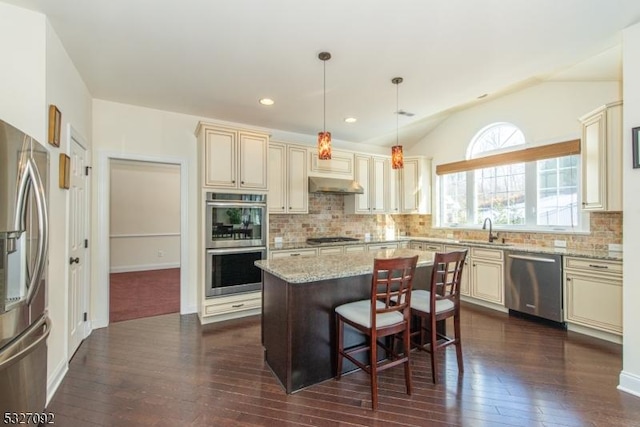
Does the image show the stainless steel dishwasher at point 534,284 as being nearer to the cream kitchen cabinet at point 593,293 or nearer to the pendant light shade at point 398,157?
the cream kitchen cabinet at point 593,293

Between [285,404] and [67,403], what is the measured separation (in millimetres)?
1541

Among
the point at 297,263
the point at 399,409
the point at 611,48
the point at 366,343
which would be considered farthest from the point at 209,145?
the point at 611,48

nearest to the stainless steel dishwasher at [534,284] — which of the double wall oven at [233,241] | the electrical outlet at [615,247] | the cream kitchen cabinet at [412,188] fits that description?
the electrical outlet at [615,247]

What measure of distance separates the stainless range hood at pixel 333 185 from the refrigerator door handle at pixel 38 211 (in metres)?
3.19

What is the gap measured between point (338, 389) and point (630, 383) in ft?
7.13

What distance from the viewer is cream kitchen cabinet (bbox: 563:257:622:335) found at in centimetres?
293

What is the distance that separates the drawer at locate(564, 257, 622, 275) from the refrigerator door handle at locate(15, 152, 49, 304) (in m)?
4.65

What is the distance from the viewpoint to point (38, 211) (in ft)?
5.08

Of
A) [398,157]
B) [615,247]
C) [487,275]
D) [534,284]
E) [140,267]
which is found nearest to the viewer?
[398,157]

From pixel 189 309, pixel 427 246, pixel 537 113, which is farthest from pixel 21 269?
pixel 537 113

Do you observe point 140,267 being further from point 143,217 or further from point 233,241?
point 233,241

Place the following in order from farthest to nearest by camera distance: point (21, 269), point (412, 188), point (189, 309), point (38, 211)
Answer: point (412, 188) < point (189, 309) < point (38, 211) < point (21, 269)

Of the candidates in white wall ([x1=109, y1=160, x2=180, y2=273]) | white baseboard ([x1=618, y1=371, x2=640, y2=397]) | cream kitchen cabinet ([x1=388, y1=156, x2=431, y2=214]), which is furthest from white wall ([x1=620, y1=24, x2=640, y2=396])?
white wall ([x1=109, y1=160, x2=180, y2=273])

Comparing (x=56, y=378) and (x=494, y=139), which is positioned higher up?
(x=494, y=139)
